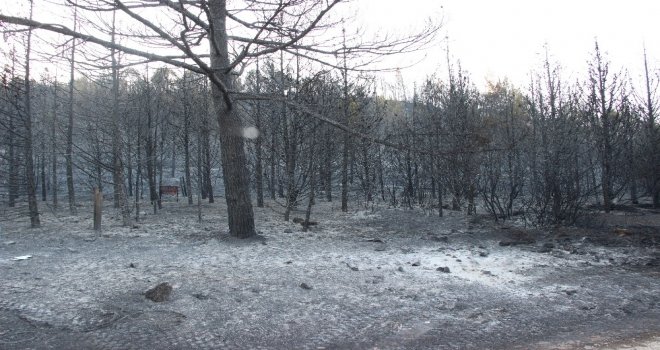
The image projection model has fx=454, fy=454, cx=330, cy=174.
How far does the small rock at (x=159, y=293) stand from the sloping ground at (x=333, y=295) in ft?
0.26

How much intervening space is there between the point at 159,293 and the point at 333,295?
1982 mm

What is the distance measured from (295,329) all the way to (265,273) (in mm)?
1958

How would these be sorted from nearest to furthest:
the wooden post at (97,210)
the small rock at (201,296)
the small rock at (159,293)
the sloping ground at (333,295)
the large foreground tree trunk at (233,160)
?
the sloping ground at (333,295) < the small rock at (159,293) < the small rock at (201,296) < the large foreground tree trunk at (233,160) < the wooden post at (97,210)

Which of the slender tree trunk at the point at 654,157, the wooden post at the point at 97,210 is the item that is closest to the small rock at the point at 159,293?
the wooden post at the point at 97,210

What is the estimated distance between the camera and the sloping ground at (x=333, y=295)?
4.24 metres

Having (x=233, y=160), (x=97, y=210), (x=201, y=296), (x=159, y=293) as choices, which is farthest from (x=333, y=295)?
(x=97, y=210)

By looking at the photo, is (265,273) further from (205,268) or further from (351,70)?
(351,70)

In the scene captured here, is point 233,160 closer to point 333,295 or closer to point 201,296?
point 201,296

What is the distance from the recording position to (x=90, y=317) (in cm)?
454

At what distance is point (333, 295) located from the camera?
17.8ft

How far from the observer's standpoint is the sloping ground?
4.24 m

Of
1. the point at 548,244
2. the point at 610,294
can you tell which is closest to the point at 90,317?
the point at 610,294

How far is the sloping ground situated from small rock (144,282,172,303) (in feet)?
0.26

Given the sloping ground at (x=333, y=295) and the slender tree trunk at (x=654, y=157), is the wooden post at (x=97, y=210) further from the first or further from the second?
the slender tree trunk at (x=654, y=157)
